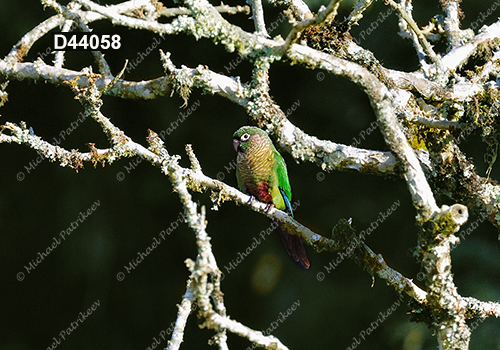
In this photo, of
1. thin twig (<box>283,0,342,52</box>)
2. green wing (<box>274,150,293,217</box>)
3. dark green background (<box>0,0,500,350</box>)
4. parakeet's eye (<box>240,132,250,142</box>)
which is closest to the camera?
thin twig (<box>283,0,342,52</box>)

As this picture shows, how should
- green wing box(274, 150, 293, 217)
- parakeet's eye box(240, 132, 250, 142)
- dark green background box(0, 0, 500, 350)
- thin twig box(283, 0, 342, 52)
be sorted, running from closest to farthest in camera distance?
thin twig box(283, 0, 342, 52)
parakeet's eye box(240, 132, 250, 142)
green wing box(274, 150, 293, 217)
dark green background box(0, 0, 500, 350)

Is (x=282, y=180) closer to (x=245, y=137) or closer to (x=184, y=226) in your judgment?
(x=245, y=137)

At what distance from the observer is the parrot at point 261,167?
3588 mm

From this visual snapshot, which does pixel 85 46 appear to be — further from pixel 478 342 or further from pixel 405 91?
pixel 478 342

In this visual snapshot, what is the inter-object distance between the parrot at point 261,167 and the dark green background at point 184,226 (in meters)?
1.13

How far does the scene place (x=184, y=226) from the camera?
537 cm

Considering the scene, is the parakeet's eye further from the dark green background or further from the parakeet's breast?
the dark green background

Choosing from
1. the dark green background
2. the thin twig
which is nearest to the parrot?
the dark green background

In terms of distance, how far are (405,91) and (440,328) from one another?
1.51 meters

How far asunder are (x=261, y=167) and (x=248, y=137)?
270 mm

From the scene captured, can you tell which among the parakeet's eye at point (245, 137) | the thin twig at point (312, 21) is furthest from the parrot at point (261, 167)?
the thin twig at point (312, 21)

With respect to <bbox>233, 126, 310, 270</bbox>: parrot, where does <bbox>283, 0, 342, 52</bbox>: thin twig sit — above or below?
above

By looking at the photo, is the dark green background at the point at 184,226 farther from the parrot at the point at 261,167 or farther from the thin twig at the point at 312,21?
the thin twig at the point at 312,21

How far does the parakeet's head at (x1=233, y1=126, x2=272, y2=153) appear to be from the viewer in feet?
11.7
